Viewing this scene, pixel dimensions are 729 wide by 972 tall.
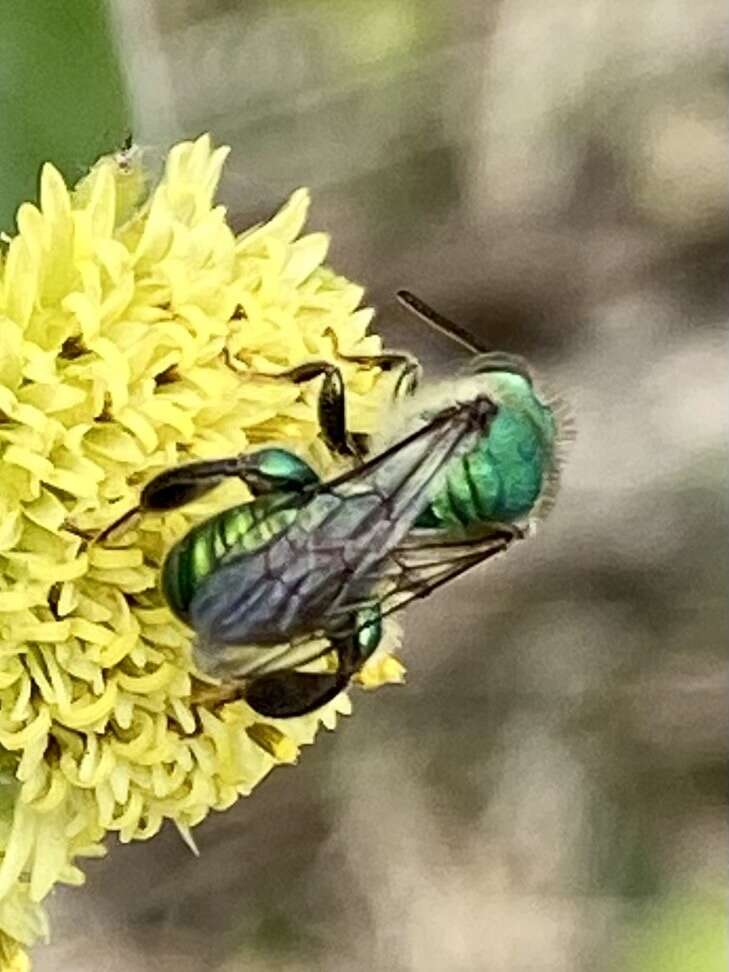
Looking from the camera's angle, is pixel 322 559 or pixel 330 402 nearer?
pixel 322 559

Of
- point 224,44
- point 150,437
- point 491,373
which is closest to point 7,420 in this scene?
point 150,437

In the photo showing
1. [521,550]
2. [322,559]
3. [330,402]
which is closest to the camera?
[322,559]

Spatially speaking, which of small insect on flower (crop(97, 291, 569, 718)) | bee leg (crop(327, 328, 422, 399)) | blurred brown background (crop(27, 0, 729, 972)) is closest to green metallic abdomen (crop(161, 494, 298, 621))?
small insect on flower (crop(97, 291, 569, 718))

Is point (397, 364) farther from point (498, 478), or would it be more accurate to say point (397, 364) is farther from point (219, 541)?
point (219, 541)

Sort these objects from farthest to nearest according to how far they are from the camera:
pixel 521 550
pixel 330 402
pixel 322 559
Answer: pixel 521 550
pixel 330 402
pixel 322 559

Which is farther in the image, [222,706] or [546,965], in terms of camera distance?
[546,965]

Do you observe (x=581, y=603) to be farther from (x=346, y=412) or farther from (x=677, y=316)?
(x=346, y=412)

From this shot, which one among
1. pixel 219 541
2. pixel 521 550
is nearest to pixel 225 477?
pixel 219 541

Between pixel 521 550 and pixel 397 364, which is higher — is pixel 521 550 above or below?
below
